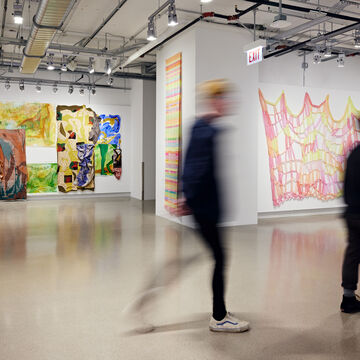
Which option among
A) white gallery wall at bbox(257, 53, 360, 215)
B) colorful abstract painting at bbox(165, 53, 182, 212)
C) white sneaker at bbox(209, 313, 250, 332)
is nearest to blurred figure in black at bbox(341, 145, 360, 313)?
white sneaker at bbox(209, 313, 250, 332)

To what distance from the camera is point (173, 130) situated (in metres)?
8.23

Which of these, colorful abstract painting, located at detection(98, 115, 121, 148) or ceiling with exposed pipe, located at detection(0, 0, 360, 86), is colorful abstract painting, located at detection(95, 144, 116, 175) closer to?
colorful abstract painting, located at detection(98, 115, 121, 148)

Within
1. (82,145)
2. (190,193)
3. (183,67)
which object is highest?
(183,67)

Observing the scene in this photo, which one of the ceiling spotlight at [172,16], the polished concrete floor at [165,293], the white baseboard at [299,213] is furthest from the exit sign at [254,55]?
the white baseboard at [299,213]

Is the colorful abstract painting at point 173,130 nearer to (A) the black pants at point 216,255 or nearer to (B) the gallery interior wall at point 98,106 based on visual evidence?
(B) the gallery interior wall at point 98,106

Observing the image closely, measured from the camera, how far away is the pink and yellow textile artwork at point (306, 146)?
345 inches

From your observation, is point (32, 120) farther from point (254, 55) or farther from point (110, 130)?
point (254, 55)

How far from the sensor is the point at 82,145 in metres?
12.3

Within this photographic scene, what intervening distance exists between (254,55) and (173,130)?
2.09 meters

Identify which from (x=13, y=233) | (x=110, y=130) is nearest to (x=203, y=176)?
(x=13, y=233)

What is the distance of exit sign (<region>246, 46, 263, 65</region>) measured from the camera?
22.6 ft

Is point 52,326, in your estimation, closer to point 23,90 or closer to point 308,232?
point 308,232

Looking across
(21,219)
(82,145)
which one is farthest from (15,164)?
(21,219)

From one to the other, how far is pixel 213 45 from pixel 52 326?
5.71m
